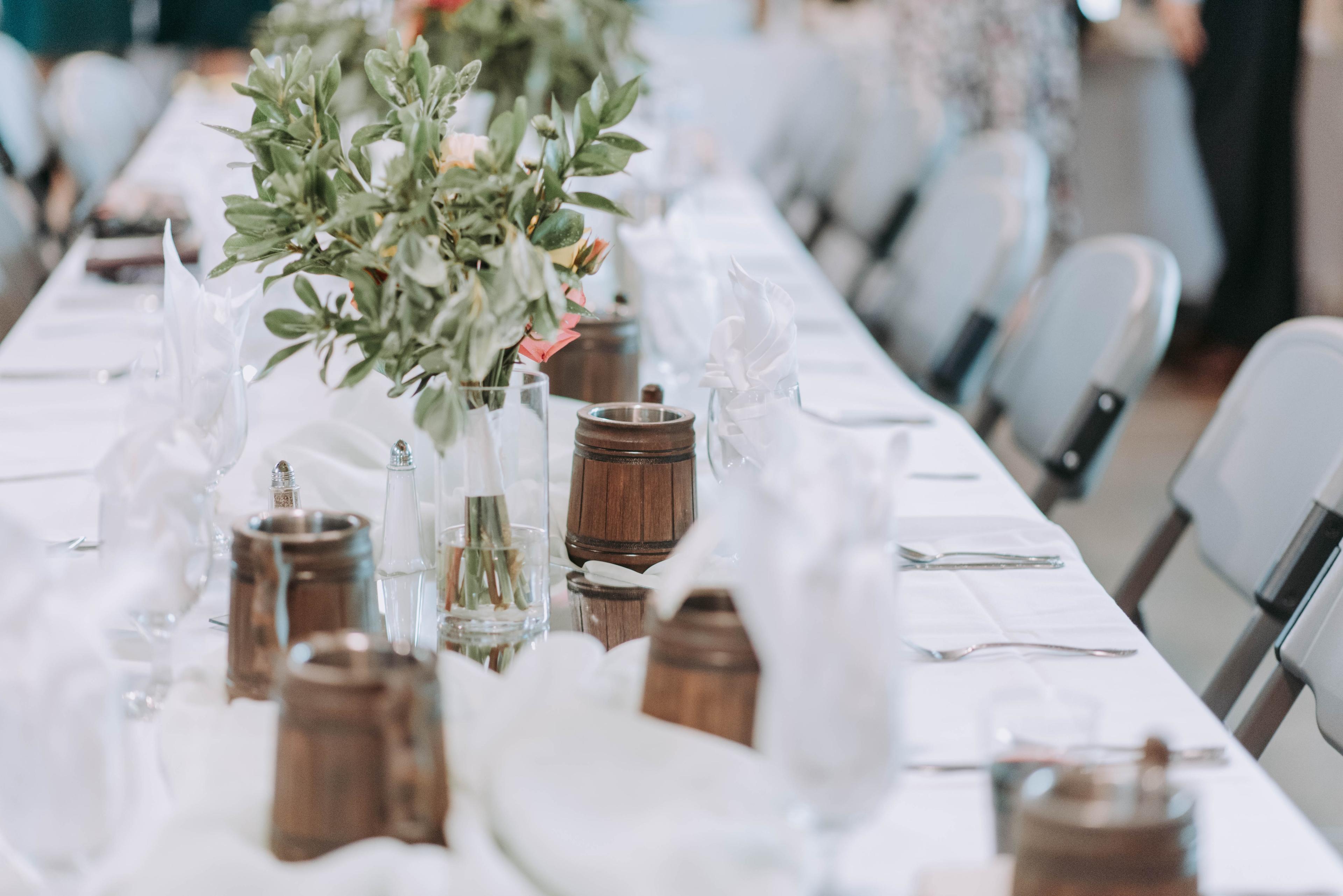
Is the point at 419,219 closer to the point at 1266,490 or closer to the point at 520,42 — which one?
the point at 1266,490

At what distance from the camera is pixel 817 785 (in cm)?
65

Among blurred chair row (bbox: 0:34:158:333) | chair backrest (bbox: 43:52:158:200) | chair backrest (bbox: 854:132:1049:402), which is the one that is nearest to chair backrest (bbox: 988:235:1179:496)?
chair backrest (bbox: 854:132:1049:402)

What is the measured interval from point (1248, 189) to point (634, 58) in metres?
3.27

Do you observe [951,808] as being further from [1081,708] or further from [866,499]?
[866,499]

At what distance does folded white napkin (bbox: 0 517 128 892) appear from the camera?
0.70 metres

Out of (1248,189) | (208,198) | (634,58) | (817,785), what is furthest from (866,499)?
(1248,189)

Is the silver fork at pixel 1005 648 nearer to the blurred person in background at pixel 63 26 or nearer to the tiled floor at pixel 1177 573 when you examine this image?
the tiled floor at pixel 1177 573

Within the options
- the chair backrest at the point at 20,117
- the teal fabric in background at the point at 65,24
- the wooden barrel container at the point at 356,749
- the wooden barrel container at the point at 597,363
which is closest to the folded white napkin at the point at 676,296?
the wooden barrel container at the point at 597,363

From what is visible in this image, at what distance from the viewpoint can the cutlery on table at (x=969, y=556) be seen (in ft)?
4.33

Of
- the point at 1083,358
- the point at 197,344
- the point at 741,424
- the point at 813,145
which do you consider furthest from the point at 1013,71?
the point at 197,344

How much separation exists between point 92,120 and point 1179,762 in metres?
4.29

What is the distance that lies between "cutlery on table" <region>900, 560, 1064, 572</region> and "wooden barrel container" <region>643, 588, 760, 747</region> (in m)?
0.54

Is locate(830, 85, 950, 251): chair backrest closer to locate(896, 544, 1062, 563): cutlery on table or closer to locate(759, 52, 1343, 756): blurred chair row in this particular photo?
locate(759, 52, 1343, 756): blurred chair row

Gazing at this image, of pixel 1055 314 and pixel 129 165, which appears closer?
pixel 1055 314
